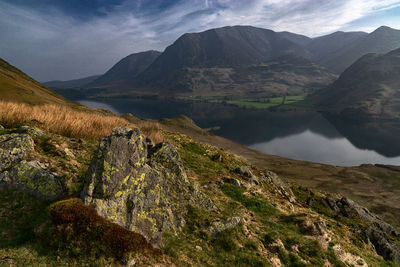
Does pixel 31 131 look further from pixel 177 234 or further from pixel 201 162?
pixel 201 162

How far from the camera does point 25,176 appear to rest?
8281 millimetres

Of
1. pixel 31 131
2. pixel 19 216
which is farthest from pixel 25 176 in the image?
pixel 31 131

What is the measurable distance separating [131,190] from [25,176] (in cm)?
402

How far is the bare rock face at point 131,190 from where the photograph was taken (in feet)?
26.4

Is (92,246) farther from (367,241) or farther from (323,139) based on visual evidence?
(323,139)

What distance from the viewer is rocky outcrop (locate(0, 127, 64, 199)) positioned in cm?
810

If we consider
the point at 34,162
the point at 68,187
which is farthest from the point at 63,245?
the point at 34,162

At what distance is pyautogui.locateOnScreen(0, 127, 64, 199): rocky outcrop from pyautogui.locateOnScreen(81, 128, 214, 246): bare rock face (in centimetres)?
152

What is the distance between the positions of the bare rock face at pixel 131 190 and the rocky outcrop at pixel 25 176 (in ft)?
4.98

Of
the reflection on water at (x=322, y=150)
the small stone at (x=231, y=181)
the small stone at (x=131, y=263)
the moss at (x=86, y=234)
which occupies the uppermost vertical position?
the moss at (x=86, y=234)

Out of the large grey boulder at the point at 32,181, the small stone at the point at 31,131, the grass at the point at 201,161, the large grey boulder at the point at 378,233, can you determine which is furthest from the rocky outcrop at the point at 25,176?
the large grey boulder at the point at 378,233

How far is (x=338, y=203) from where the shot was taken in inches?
1134

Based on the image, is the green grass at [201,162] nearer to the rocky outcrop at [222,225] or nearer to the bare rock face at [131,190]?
the rocky outcrop at [222,225]

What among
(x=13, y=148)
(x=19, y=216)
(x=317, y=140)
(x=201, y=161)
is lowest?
(x=317, y=140)
